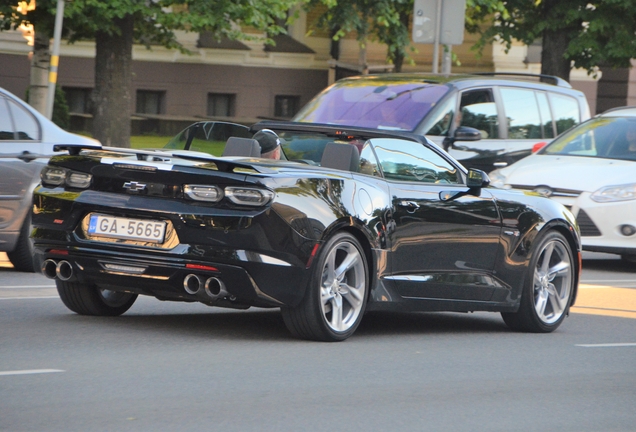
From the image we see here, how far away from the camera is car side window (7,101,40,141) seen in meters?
10.4

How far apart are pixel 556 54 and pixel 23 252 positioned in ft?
58.9

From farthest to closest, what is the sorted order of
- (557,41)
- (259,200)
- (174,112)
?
1. (174,112)
2. (557,41)
3. (259,200)

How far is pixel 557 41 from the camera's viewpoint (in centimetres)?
2652

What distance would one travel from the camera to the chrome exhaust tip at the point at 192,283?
6.73 m

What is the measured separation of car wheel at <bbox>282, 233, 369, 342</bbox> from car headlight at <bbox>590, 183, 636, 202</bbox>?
618 cm

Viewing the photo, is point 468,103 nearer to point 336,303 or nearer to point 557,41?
point 336,303

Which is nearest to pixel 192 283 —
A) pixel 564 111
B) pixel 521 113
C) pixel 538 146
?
pixel 521 113

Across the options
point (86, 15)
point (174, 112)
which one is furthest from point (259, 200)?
point (174, 112)

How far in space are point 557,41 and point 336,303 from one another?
20.4 meters

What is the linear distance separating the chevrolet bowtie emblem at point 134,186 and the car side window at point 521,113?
8.30 m

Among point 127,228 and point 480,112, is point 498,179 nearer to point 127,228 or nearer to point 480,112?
point 480,112

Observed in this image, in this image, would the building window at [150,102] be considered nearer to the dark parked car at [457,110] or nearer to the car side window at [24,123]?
A: the dark parked car at [457,110]

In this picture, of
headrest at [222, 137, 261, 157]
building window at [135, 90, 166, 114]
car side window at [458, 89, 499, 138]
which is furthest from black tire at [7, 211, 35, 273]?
building window at [135, 90, 166, 114]

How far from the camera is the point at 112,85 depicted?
19516mm
